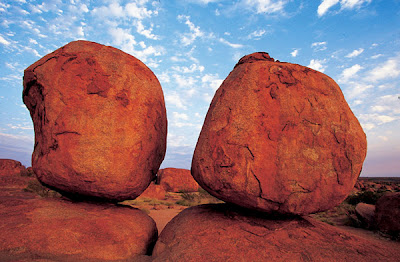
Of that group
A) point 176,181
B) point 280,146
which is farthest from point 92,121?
point 176,181

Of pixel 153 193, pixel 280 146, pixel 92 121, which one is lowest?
pixel 153 193

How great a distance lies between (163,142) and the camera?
371 cm

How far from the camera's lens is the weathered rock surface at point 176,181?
15.0m

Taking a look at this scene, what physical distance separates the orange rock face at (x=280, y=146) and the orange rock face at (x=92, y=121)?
933mm

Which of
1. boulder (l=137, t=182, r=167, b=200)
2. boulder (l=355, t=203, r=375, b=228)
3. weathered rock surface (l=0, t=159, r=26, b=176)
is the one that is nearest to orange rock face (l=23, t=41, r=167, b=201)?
boulder (l=355, t=203, r=375, b=228)

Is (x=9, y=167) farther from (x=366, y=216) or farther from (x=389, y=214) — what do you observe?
(x=389, y=214)

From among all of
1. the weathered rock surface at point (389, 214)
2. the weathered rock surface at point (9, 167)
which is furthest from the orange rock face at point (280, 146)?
the weathered rock surface at point (9, 167)

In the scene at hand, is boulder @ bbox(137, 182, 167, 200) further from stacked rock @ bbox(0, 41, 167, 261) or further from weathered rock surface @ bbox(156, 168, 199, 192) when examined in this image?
stacked rock @ bbox(0, 41, 167, 261)

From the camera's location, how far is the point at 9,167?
16797 millimetres

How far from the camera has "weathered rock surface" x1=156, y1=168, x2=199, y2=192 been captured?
49.2ft

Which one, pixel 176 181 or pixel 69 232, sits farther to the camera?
pixel 176 181

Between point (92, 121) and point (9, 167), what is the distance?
761 inches

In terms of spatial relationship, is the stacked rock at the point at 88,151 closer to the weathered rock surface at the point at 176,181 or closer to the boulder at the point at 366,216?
the boulder at the point at 366,216

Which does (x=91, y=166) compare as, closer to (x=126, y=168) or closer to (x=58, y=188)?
(x=126, y=168)
